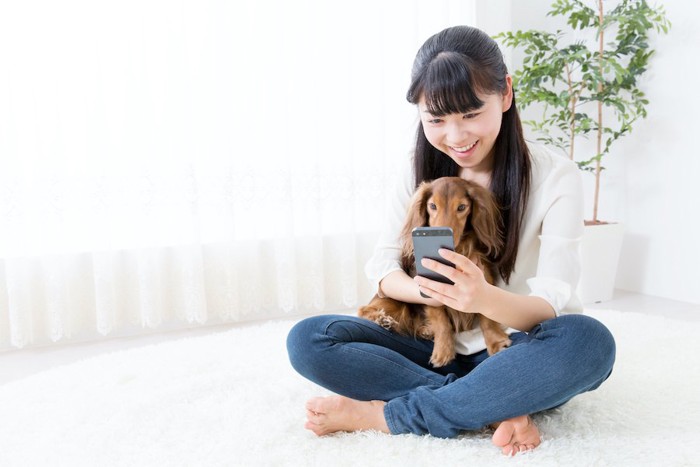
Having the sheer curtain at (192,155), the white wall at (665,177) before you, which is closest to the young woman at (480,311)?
the sheer curtain at (192,155)

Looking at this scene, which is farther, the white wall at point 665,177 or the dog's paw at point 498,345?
the white wall at point 665,177

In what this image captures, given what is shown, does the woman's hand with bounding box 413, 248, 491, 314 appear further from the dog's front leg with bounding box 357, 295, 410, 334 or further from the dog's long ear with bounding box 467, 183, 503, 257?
the dog's front leg with bounding box 357, 295, 410, 334

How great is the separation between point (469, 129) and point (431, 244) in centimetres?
29

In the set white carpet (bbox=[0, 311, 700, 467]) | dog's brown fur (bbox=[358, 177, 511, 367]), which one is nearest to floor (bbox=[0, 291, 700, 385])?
white carpet (bbox=[0, 311, 700, 467])

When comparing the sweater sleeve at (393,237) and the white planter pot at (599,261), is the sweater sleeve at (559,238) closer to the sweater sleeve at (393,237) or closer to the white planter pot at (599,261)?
the sweater sleeve at (393,237)

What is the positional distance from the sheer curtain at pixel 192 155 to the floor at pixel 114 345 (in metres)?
0.07

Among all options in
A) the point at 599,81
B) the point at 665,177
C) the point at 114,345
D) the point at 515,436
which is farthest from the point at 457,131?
the point at 665,177

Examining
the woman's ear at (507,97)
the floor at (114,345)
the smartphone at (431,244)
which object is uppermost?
the woman's ear at (507,97)

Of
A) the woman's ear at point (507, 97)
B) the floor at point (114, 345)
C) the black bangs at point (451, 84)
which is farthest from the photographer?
the floor at point (114, 345)

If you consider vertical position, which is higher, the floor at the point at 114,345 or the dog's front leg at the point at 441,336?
the dog's front leg at the point at 441,336

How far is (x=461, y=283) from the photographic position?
117 centimetres

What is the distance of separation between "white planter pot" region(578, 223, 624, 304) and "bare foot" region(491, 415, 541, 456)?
6.11 ft

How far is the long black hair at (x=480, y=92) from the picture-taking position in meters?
1.29

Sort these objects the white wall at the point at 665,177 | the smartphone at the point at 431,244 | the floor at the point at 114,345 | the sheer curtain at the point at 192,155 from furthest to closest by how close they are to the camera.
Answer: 1. the white wall at the point at 665,177
2. the sheer curtain at the point at 192,155
3. the floor at the point at 114,345
4. the smartphone at the point at 431,244
